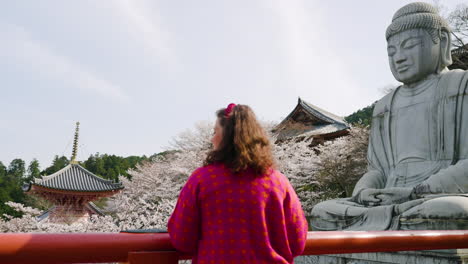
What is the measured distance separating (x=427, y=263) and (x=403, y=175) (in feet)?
5.78

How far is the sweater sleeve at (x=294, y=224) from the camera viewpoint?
1.44 metres

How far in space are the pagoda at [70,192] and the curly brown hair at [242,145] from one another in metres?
18.2

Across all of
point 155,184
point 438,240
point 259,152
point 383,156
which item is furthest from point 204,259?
point 155,184

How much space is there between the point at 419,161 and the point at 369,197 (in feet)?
3.20

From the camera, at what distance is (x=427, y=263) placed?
3492mm

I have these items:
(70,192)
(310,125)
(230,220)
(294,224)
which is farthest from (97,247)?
(310,125)

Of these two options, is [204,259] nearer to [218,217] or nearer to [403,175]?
[218,217]

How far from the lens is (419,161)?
4.98 meters

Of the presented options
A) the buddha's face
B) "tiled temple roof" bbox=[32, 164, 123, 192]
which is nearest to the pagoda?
"tiled temple roof" bbox=[32, 164, 123, 192]

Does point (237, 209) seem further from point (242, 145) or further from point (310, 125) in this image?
point (310, 125)

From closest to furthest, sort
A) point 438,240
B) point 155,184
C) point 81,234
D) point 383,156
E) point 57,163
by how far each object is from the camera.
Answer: point 81,234 → point 438,240 → point 383,156 → point 155,184 → point 57,163

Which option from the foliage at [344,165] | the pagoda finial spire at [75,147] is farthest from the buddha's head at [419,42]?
the pagoda finial spire at [75,147]

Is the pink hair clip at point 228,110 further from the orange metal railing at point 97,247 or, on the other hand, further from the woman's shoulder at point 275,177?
the orange metal railing at point 97,247

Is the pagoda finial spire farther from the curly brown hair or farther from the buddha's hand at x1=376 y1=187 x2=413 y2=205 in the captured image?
the curly brown hair
